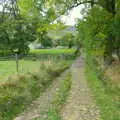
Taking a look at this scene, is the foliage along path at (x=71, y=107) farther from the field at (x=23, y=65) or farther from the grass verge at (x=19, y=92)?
the field at (x=23, y=65)

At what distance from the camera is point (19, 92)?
1287cm

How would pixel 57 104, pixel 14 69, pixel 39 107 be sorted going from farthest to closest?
pixel 14 69 < pixel 57 104 < pixel 39 107

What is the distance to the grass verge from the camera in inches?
417

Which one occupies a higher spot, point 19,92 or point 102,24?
point 102,24

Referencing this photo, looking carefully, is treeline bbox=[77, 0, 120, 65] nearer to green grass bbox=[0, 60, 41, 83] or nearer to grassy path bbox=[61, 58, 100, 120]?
green grass bbox=[0, 60, 41, 83]

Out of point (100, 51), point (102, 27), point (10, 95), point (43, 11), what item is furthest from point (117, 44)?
point (10, 95)

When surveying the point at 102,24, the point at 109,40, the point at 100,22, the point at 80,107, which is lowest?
the point at 80,107

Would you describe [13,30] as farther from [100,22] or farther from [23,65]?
[100,22]

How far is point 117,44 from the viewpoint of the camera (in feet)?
81.9

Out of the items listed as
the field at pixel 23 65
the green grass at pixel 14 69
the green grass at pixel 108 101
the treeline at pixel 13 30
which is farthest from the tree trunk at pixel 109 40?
the treeline at pixel 13 30

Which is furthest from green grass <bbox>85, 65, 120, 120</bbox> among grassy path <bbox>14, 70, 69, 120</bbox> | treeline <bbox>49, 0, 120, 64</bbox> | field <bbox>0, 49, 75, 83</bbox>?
treeline <bbox>49, 0, 120, 64</bbox>

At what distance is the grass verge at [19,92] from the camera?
34.8 feet

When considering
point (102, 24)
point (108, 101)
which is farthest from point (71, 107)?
point (102, 24)

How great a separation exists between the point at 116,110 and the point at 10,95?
3.77 metres
